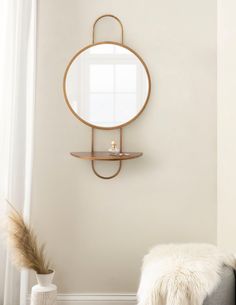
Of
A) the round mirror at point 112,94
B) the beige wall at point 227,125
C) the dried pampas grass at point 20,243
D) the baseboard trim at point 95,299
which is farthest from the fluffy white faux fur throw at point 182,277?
the round mirror at point 112,94

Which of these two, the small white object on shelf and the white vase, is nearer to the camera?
the white vase

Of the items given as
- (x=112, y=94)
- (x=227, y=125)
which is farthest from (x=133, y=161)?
(x=227, y=125)

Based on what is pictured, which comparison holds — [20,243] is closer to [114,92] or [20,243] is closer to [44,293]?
[44,293]

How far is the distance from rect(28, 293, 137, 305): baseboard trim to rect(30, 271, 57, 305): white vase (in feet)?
1.29

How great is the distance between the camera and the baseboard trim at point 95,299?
9.14 feet

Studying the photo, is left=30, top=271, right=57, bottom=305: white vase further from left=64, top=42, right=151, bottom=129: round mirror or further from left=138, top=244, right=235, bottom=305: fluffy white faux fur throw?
left=64, top=42, right=151, bottom=129: round mirror

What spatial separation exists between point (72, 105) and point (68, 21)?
0.51 metres

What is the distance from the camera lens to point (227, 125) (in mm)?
2619

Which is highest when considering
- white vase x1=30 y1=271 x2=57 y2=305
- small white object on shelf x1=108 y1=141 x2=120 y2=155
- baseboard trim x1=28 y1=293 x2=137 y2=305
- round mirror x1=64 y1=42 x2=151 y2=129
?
round mirror x1=64 y1=42 x2=151 y2=129

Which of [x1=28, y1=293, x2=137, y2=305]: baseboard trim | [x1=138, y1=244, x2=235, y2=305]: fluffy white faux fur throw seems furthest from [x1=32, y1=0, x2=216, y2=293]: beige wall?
[x1=138, y1=244, x2=235, y2=305]: fluffy white faux fur throw

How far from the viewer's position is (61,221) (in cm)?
278

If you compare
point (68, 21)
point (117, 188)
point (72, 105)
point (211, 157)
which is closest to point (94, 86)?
point (72, 105)

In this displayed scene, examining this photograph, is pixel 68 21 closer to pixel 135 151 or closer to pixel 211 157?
pixel 135 151

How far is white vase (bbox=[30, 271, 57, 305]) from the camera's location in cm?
238
